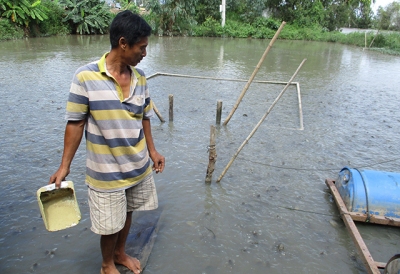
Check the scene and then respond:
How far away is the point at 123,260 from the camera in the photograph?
271 cm

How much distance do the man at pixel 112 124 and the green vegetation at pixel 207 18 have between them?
1969 centimetres

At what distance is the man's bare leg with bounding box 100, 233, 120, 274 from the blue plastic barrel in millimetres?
2723

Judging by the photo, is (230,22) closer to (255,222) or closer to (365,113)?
(365,113)

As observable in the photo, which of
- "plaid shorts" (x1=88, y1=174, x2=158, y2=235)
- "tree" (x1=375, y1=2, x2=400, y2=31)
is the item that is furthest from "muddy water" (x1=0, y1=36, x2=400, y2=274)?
"tree" (x1=375, y1=2, x2=400, y2=31)

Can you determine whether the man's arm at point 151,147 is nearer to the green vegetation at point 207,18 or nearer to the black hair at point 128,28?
the black hair at point 128,28

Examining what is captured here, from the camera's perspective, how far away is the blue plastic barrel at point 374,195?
3.56m

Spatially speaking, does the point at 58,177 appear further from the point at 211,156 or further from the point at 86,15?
the point at 86,15

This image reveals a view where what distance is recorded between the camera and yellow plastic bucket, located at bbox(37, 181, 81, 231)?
218 centimetres

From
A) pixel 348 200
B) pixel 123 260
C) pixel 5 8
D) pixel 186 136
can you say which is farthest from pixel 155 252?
pixel 5 8

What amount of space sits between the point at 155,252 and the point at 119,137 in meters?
1.58

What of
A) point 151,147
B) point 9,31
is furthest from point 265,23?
point 151,147

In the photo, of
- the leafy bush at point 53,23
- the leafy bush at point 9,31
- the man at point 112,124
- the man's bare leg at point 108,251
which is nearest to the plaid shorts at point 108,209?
the man at point 112,124

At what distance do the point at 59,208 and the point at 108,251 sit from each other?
0.49 m

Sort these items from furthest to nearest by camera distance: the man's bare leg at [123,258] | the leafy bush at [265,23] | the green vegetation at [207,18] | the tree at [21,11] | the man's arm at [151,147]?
the leafy bush at [265,23] → the green vegetation at [207,18] → the tree at [21,11] → the man's bare leg at [123,258] → the man's arm at [151,147]
